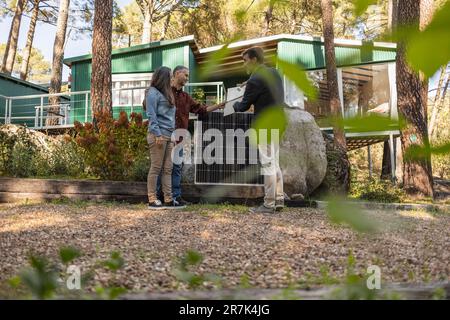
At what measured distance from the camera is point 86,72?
13.5 metres

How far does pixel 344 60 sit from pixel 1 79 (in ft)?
52.8

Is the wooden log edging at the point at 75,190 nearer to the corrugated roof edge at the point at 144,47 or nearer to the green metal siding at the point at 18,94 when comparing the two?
the corrugated roof edge at the point at 144,47

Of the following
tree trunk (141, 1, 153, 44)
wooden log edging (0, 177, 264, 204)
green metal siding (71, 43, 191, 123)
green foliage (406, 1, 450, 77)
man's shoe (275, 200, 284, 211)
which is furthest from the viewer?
tree trunk (141, 1, 153, 44)

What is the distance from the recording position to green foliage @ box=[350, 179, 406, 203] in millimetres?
6320

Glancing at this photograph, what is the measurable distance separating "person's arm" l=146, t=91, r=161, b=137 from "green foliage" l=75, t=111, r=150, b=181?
111 cm

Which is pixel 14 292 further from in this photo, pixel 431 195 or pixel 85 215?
pixel 431 195

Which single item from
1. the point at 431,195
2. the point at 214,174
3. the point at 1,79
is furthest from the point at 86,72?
the point at 431,195

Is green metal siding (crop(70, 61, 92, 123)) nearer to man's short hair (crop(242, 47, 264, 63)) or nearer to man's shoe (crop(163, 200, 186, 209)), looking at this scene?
man's shoe (crop(163, 200, 186, 209))

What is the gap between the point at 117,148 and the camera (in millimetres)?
5777

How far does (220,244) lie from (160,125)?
211 cm

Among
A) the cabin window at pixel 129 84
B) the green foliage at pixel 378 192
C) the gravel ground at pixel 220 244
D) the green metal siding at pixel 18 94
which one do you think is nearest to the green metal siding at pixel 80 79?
the cabin window at pixel 129 84

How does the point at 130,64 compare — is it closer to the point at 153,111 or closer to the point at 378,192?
the point at 153,111

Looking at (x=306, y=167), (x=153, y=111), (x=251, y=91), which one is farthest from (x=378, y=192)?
(x=251, y=91)

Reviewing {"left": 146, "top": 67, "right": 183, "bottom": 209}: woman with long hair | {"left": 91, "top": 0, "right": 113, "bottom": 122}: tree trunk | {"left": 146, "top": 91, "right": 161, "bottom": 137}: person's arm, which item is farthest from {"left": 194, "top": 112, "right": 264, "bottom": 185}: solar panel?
{"left": 91, "top": 0, "right": 113, "bottom": 122}: tree trunk
